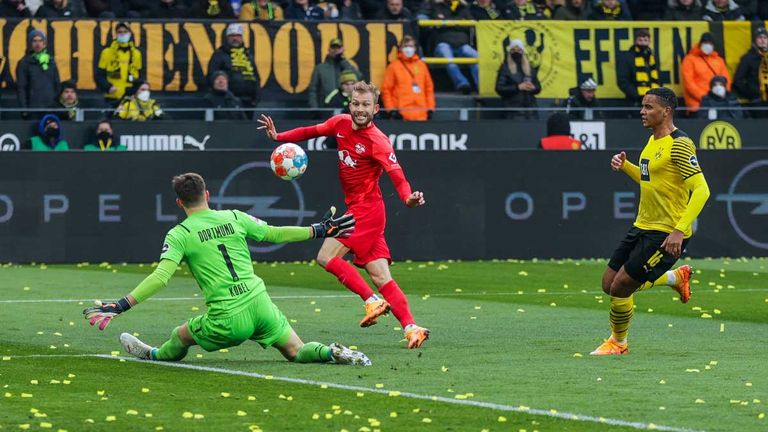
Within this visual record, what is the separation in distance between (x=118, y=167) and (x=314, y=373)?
42.6ft

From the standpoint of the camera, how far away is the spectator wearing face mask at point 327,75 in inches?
1053

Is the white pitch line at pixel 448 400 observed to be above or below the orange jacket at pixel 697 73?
below

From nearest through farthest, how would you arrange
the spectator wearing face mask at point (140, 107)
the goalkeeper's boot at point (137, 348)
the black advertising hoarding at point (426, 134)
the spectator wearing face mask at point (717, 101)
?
the goalkeeper's boot at point (137, 348) → the black advertising hoarding at point (426, 134) → the spectator wearing face mask at point (140, 107) → the spectator wearing face mask at point (717, 101)

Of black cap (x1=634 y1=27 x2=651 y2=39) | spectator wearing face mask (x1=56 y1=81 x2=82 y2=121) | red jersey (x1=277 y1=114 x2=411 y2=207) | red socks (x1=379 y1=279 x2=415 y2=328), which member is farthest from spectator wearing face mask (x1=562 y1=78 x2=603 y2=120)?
red socks (x1=379 y1=279 x2=415 y2=328)

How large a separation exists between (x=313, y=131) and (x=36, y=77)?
12.6 m

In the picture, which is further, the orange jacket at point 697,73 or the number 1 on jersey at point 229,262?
the orange jacket at point 697,73

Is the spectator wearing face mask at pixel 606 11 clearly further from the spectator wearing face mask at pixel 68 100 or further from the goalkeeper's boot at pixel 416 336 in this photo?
the goalkeeper's boot at pixel 416 336

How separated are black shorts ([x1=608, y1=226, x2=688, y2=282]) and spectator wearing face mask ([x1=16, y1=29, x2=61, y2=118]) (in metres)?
14.9

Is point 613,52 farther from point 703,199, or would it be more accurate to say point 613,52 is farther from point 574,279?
point 703,199

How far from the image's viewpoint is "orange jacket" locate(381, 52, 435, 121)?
88.3 ft

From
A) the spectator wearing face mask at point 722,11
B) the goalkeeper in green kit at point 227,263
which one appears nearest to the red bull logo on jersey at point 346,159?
the goalkeeper in green kit at point 227,263

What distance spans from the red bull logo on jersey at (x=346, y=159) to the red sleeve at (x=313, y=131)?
0.25 meters

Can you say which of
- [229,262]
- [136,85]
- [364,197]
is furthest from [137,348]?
[136,85]

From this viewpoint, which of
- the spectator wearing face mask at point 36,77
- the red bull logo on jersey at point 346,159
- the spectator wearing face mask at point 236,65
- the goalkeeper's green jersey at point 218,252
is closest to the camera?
the goalkeeper's green jersey at point 218,252
